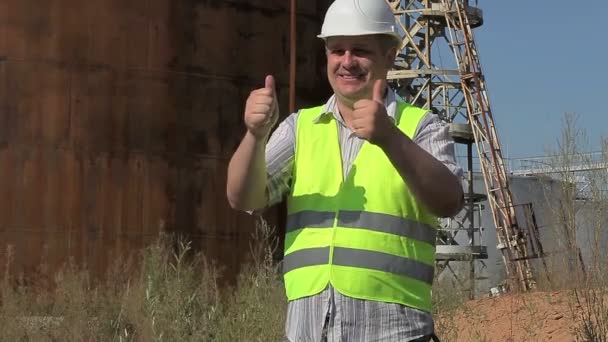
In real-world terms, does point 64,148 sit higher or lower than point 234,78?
lower

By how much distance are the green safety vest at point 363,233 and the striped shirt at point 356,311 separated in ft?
0.08

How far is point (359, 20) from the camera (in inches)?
115

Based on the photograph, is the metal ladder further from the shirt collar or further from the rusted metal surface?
the shirt collar

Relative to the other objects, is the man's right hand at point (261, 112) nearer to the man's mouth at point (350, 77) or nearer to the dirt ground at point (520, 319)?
the man's mouth at point (350, 77)

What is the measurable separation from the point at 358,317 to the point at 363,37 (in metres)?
0.76

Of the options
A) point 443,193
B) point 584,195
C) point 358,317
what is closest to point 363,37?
point 443,193

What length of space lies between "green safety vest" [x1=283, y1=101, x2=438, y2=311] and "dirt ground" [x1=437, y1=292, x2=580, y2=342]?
5256mm

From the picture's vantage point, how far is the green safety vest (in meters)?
2.84

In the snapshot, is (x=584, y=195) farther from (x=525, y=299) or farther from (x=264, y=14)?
(x=264, y=14)

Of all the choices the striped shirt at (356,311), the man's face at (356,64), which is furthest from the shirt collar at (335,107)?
the man's face at (356,64)

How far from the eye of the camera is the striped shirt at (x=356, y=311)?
9.19ft

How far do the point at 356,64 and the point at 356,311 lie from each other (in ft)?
2.18

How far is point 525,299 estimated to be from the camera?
10281mm

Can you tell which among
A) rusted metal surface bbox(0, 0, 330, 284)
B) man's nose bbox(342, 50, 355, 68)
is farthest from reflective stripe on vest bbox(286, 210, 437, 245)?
rusted metal surface bbox(0, 0, 330, 284)
